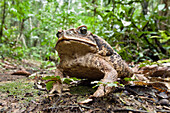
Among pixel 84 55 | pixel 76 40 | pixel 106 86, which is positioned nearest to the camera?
pixel 106 86

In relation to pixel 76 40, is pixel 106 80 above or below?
below

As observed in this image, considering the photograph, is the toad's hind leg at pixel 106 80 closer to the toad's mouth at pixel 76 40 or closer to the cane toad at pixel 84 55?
the cane toad at pixel 84 55

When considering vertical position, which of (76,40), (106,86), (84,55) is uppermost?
(76,40)

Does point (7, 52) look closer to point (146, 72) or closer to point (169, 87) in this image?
point (146, 72)

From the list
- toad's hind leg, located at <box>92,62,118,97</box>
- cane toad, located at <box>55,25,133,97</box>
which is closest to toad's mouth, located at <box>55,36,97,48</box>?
cane toad, located at <box>55,25,133,97</box>

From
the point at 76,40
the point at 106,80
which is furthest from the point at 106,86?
the point at 76,40

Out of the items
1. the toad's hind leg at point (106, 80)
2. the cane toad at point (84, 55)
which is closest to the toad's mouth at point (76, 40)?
the cane toad at point (84, 55)

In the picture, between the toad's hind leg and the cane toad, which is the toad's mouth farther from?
the toad's hind leg

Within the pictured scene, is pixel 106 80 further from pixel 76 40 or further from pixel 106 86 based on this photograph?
pixel 76 40

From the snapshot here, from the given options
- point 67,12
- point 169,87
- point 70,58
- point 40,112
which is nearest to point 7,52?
point 67,12
